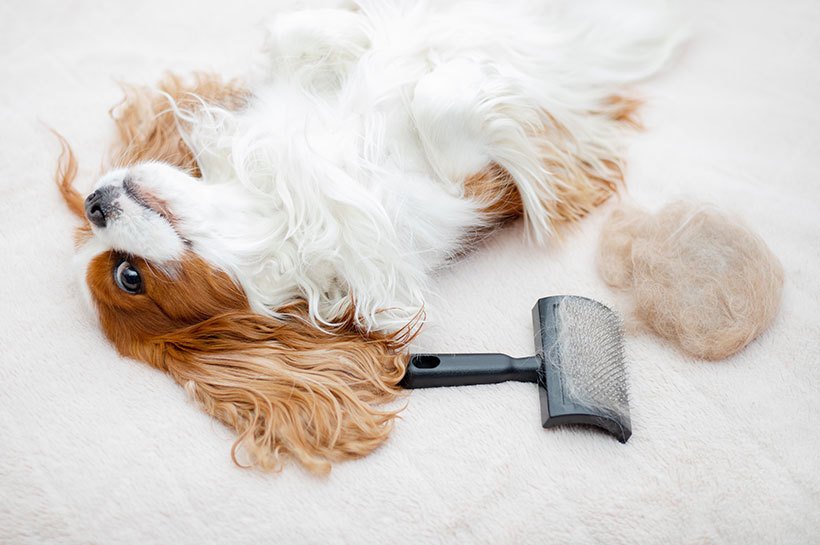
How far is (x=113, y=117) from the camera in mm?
2217

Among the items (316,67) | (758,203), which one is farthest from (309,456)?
(758,203)

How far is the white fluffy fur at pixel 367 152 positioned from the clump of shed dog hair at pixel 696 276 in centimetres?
27

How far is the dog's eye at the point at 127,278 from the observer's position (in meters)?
1.62

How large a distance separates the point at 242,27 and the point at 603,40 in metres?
1.32

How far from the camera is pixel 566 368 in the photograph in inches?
62.6

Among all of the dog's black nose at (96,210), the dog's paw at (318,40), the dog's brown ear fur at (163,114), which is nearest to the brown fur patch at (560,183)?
the dog's paw at (318,40)

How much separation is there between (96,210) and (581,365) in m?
1.20

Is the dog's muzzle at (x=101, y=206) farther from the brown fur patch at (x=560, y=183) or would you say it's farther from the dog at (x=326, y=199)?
the brown fur patch at (x=560, y=183)

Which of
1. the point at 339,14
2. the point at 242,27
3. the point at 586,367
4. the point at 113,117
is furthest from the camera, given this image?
the point at 242,27

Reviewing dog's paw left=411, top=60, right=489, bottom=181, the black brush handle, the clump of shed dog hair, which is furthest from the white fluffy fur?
the clump of shed dog hair

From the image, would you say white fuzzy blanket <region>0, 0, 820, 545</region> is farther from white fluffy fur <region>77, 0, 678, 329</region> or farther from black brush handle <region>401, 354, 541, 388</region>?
white fluffy fur <region>77, 0, 678, 329</region>

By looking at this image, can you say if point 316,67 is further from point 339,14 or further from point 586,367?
point 586,367

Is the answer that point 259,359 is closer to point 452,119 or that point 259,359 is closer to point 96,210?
point 96,210

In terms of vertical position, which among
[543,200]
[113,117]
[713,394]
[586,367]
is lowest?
[713,394]
